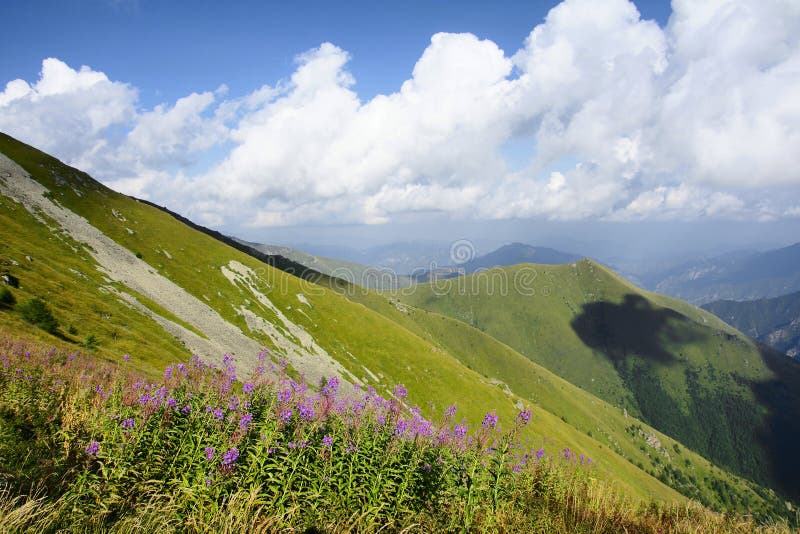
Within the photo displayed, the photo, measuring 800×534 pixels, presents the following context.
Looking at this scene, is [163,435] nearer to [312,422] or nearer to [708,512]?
[312,422]

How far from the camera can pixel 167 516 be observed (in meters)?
6.25

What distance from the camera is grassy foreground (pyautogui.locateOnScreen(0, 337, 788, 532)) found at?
21.3 ft

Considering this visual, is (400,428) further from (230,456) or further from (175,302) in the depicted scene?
(175,302)

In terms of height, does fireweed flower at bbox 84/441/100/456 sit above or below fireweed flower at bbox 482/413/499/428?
below

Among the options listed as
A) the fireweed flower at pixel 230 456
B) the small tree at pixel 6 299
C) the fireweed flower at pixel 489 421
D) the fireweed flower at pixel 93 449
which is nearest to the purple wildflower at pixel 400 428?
the fireweed flower at pixel 489 421

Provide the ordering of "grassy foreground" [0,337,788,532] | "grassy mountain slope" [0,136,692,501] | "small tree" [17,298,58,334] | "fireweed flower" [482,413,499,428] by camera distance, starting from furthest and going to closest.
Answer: "grassy mountain slope" [0,136,692,501]
"small tree" [17,298,58,334]
"fireweed flower" [482,413,499,428]
"grassy foreground" [0,337,788,532]

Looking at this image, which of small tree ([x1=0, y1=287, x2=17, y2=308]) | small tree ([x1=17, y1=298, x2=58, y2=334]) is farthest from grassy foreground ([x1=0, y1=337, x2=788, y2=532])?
small tree ([x1=0, y1=287, x2=17, y2=308])

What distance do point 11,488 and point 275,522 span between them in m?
4.22

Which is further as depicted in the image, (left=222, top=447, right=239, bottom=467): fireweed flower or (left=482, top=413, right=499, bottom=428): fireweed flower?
(left=482, top=413, right=499, bottom=428): fireweed flower

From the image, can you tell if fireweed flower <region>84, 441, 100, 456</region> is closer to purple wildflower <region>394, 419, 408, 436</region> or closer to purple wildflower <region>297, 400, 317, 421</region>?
purple wildflower <region>297, 400, 317, 421</region>

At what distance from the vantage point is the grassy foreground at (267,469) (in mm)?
6500

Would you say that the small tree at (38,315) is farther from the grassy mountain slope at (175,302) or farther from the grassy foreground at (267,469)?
the grassy foreground at (267,469)

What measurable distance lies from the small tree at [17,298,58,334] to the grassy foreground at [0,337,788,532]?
95.9 feet

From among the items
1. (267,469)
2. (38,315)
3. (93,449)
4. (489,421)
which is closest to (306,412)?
(267,469)
